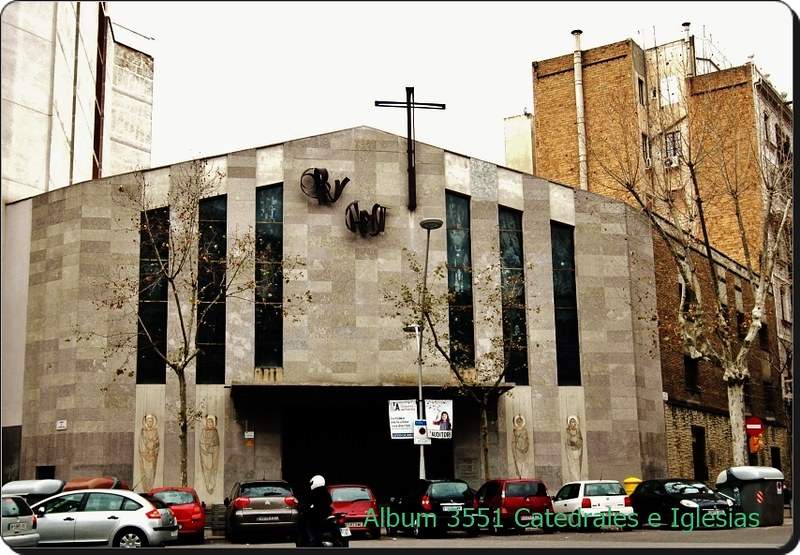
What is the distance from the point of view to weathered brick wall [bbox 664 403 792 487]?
36.5 metres

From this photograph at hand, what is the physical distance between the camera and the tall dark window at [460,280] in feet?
111

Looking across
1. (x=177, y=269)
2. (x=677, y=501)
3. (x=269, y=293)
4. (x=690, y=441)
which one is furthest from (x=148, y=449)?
(x=690, y=441)

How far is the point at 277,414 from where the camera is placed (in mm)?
32688

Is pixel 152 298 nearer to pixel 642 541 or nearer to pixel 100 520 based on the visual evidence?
pixel 100 520

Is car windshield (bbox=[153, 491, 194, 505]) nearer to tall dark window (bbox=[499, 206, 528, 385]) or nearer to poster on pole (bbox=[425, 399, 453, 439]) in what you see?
poster on pole (bbox=[425, 399, 453, 439])

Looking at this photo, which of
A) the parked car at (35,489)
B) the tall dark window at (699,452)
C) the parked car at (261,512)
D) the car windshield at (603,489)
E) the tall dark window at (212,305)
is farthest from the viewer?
the tall dark window at (699,452)

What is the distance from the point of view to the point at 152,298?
32.9m

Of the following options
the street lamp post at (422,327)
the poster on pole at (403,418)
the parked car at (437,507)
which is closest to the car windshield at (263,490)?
the parked car at (437,507)

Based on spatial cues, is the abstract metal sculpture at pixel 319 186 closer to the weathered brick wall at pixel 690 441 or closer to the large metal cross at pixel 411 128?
the large metal cross at pixel 411 128

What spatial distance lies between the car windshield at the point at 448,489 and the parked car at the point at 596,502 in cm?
320

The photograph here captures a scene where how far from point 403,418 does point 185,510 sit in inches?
310

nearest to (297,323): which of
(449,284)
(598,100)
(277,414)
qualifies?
(277,414)

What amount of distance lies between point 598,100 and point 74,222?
2928 cm

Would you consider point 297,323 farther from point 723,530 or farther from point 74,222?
point 723,530
